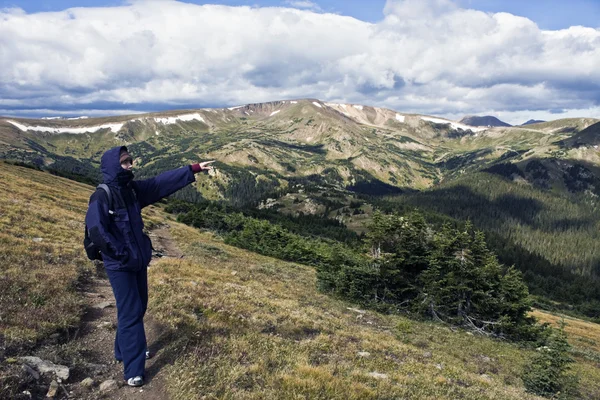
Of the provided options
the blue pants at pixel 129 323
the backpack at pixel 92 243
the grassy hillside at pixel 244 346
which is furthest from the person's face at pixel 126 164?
the grassy hillside at pixel 244 346

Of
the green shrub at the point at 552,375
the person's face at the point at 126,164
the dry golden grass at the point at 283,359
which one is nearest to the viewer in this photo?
the person's face at the point at 126,164

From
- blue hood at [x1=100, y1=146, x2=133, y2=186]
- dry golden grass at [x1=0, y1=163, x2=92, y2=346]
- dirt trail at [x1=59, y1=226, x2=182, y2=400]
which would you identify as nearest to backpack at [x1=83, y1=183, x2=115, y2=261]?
blue hood at [x1=100, y1=146, x2=133, y2=186]

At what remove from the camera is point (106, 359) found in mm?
8367

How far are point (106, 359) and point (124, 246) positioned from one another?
11.0ft

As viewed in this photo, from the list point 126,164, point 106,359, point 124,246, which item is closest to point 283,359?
point 106,359

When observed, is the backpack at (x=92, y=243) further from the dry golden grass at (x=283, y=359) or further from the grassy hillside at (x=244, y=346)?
the dry golden grass at (x=283, y=359)

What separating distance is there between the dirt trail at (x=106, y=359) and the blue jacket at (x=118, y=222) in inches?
98.3

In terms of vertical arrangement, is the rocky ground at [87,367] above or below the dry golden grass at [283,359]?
above

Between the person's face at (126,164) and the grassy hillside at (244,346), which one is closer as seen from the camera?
the person's face at (126,164)

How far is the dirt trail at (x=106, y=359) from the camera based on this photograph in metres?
7.00

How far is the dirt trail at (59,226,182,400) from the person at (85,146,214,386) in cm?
34

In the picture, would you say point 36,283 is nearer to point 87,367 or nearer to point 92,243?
point 87,367

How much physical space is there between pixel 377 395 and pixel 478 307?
2503 cm

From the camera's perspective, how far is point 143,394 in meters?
7.09
